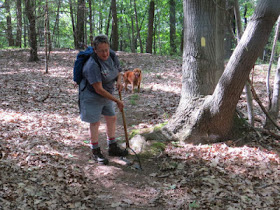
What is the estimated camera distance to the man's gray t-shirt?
371cm

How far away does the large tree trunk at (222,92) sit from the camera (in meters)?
3.65

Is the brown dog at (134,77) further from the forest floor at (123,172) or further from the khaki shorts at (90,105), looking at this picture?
the khaki shorts at (90,105)

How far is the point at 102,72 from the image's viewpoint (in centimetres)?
386

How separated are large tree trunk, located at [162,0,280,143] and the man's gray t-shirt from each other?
A: 5.01 feet

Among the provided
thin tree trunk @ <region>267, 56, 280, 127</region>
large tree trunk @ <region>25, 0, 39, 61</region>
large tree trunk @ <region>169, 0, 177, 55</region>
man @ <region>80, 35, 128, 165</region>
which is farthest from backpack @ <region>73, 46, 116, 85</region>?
large tree trunk @ <region>169, 0, 177, 55</region>

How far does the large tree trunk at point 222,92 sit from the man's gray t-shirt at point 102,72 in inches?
60.2

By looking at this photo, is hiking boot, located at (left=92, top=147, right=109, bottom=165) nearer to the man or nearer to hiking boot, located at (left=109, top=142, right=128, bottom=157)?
the man

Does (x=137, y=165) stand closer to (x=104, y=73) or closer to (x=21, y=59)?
(x=104, y=73)

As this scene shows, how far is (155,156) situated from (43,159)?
1.97 meters

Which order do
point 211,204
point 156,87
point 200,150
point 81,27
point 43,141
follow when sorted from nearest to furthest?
point 211,204 < point 200,150 < point 43,141 < point 156,87 < point 81,27

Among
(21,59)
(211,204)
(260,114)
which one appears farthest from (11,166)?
(21,59)

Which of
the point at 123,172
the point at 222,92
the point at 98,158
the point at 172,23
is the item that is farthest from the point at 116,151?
the point at 172,23

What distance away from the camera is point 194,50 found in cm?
456

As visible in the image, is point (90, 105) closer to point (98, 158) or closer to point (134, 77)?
point (98, 158)
